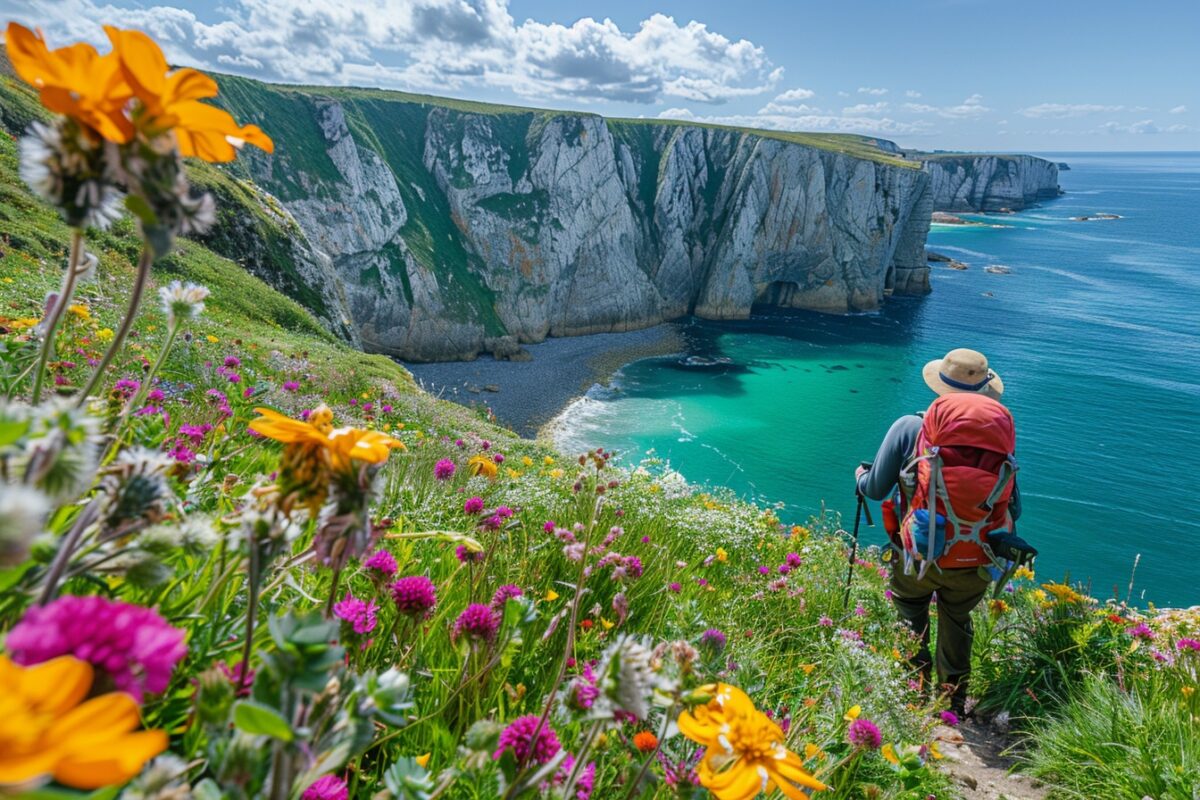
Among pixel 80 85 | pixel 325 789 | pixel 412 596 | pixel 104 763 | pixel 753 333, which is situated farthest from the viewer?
pixel 753 333

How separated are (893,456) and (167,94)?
5566mm

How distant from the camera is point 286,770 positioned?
700 mm

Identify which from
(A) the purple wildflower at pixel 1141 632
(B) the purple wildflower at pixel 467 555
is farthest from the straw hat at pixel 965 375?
(B) the purple wildflower at pixel 467 555

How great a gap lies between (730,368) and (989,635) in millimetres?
46070

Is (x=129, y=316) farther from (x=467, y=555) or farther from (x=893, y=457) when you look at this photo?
(x=893, y=457)

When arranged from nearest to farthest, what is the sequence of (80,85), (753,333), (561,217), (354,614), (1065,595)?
(80,85) < (354,614) < (1065,595) < (753,333) < (561,217)

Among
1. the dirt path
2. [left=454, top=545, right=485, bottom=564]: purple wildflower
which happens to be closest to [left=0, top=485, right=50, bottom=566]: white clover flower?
[left=454, top=545, right=485, bottom=564]: purple wildflower

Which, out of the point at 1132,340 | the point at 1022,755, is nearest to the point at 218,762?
the point at 1022,755

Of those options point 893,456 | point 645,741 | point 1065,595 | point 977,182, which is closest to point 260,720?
point 645,741

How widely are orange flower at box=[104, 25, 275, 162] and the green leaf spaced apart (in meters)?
0.62

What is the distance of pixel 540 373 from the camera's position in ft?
161

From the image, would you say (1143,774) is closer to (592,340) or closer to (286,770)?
(286,770)

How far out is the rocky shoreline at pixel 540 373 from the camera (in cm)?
4091

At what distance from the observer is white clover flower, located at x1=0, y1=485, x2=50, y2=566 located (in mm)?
516
